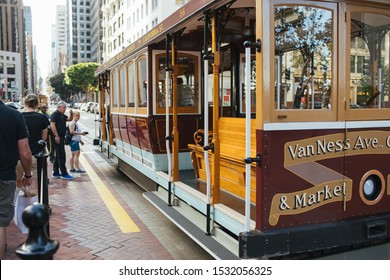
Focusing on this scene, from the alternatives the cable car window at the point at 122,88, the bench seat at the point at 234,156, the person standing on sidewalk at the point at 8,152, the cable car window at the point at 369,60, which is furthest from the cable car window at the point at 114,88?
the cable car window at the point at 369,60

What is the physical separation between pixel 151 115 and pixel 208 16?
2.69m

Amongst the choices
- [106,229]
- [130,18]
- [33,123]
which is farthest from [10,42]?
[106,229]

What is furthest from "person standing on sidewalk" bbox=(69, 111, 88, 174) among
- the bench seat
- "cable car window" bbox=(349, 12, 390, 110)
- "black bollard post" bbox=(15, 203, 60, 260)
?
"black bollard post" bbox=(15, 203, 60, 260)

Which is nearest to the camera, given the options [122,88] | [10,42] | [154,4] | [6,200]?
[6,200]

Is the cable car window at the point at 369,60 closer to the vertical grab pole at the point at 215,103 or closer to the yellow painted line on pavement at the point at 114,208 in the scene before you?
the vertical grab pole at the point at 215,103

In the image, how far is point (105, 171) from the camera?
1123 centimetres

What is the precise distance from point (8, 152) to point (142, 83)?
3416 mm

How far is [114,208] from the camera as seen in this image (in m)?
7.22

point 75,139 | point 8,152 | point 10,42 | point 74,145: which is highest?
point 10,42

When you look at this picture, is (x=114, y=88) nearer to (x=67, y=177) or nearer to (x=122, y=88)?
(x=122, y=88)

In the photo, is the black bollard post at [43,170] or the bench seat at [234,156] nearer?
the bench seat at [234,156]

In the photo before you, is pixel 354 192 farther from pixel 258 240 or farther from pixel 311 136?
pixel 258 240

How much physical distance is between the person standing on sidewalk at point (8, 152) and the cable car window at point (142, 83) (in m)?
3.03

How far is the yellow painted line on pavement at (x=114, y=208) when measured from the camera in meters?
6.14
